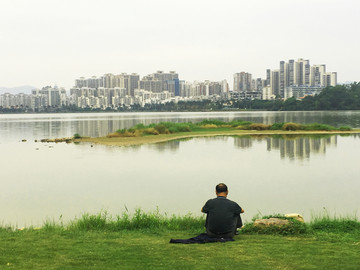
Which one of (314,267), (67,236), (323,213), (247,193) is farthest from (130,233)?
(247,193)

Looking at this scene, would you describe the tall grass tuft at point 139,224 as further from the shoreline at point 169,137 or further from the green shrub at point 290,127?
the green shrub at point 290,127

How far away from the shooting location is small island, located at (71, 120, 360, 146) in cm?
3957

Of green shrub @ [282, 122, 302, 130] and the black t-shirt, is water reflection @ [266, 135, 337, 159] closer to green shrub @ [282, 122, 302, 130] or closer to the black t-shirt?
green shrub @ [282, 122, 302, 130]

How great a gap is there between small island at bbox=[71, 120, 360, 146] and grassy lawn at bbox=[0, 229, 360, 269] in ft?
92.4

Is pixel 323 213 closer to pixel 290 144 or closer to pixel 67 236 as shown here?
pixel 67 236

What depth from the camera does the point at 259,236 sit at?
846 cm

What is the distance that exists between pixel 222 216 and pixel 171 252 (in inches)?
51.4

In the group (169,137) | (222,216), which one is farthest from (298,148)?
(222,216)

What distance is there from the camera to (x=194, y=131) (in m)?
46.8

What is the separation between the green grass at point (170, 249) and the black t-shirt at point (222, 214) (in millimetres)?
318

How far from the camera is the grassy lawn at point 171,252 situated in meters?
6.35

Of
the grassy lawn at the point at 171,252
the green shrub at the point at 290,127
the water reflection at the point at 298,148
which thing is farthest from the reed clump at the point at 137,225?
the green shrub at the point at 290,127

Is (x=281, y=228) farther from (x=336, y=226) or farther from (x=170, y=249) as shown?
(x=170, y=249)

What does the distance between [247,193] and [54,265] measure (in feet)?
30.5
